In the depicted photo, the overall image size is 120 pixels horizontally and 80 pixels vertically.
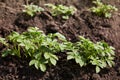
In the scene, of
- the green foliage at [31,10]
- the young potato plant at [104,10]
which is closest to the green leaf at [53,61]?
the green foliage at [31,10]

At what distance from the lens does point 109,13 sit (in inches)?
147

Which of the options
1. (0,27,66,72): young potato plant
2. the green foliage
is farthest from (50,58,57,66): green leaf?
the green foliage

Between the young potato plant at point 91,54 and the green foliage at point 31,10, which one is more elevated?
the green foliage at point 31,10

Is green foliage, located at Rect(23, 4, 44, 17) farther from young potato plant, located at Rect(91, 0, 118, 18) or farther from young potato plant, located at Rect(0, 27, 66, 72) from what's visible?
young potato plant, located at Rect(91, 0, 118, 18)

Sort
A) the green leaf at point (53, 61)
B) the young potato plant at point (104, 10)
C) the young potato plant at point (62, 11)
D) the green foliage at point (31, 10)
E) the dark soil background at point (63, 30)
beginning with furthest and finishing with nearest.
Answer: the young potato plant at point (104, 10) < the young potato plant at point (62, 11) < the green foliage at point (31, 10) < the dark soil background at point (63, 30) < the green leaf at point (53, 61)

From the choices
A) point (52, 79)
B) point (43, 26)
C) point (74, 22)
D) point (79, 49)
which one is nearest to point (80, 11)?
point (74, 22)

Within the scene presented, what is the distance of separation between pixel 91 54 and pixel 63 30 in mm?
601

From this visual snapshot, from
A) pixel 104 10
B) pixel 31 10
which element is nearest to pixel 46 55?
pixel 31 10

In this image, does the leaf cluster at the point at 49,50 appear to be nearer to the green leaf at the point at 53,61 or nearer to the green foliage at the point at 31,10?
the green leaf at the point at 53,61

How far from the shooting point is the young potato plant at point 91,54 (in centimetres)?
289

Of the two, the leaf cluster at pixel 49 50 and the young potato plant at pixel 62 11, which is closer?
the leaf cluster at pixel 49 50

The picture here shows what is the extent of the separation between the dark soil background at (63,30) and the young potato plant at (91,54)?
0.35 ft

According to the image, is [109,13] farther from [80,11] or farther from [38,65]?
[38,65]

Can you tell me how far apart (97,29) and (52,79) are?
99 cm
